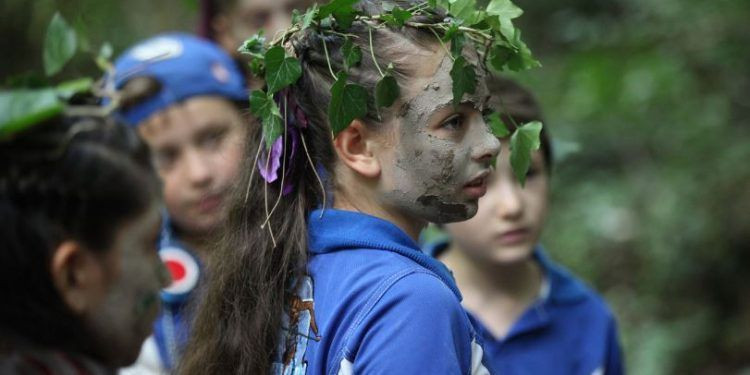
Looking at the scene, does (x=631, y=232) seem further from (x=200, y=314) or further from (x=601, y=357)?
(x=200, y=314)

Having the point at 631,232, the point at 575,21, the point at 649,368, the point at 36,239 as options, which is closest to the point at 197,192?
the point at 36,239

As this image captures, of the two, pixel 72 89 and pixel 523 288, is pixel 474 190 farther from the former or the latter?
pixel 523 288

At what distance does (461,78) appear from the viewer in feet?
8.41

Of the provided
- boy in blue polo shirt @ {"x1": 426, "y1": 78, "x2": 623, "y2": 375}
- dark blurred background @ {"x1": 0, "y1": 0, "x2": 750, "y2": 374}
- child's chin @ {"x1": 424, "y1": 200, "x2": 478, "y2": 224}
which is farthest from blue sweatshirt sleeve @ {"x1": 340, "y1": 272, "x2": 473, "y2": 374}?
dark blurred background @ {"x1": 0, "y1": 0, "x2": 750, "y2": 374}

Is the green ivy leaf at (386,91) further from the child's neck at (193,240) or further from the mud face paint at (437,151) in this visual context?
the child's neck at (193,240)

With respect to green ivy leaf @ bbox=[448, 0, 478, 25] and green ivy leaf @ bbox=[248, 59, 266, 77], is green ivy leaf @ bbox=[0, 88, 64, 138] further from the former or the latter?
green ivy leaf @ bbox=[448, 0, 478, 25]

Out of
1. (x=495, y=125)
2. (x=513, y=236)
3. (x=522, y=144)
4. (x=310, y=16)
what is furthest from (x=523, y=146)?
(x=513, y=236)

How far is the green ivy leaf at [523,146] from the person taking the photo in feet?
9.30

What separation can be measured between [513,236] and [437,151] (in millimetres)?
1306

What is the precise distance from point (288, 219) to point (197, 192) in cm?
131

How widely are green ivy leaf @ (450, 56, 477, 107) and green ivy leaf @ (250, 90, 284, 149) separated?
45cm

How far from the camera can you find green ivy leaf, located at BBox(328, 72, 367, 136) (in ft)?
8.18

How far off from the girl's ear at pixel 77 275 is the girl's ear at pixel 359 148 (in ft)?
2.45

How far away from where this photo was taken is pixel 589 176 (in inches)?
296
